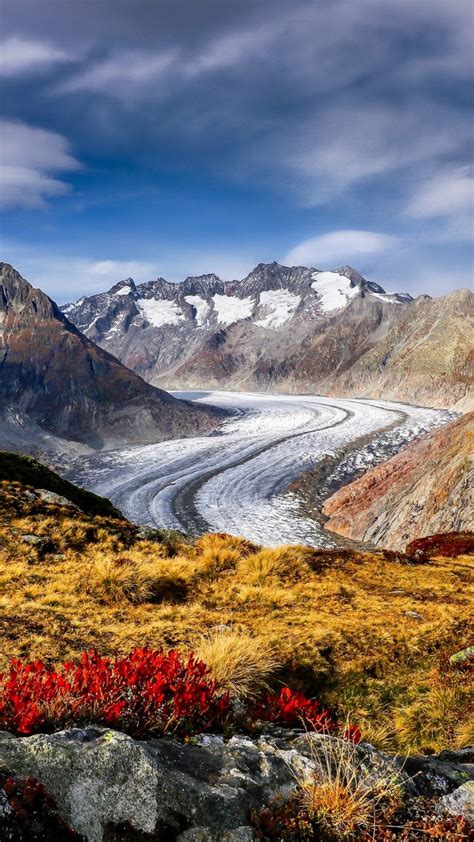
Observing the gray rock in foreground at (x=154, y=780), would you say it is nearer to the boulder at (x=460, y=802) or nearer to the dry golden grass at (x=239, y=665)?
the boulder at (x=460, y=802)

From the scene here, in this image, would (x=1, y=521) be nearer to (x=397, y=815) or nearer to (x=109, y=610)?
(x=109, y=610)

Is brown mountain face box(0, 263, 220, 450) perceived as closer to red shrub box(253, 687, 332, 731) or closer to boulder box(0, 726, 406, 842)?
red shrub box(253, 687, 332, 731)

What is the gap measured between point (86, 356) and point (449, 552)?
134m

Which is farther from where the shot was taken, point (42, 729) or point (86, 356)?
point (86, 356)

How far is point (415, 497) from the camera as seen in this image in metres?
40.4

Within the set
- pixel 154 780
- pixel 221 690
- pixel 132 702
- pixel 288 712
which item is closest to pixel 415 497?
pixel 221 690

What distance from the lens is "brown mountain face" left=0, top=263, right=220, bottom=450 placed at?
119375 mm

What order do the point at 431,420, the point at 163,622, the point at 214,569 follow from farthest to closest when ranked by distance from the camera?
the point at 431,420 → the point at 214,569 → the point at 163,622

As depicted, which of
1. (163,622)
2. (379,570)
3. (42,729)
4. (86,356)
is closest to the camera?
(42,729)

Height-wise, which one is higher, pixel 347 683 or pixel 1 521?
pixel 1 521

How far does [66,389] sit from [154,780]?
138 metres

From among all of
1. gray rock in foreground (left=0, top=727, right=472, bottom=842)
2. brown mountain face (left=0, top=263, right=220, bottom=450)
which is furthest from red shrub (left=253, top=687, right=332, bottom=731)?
brown mountain face (left=0, top=263, right=220, bottom=450)

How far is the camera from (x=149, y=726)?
13.4 ft

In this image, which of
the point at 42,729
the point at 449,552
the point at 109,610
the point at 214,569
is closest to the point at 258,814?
the point at 42,729
